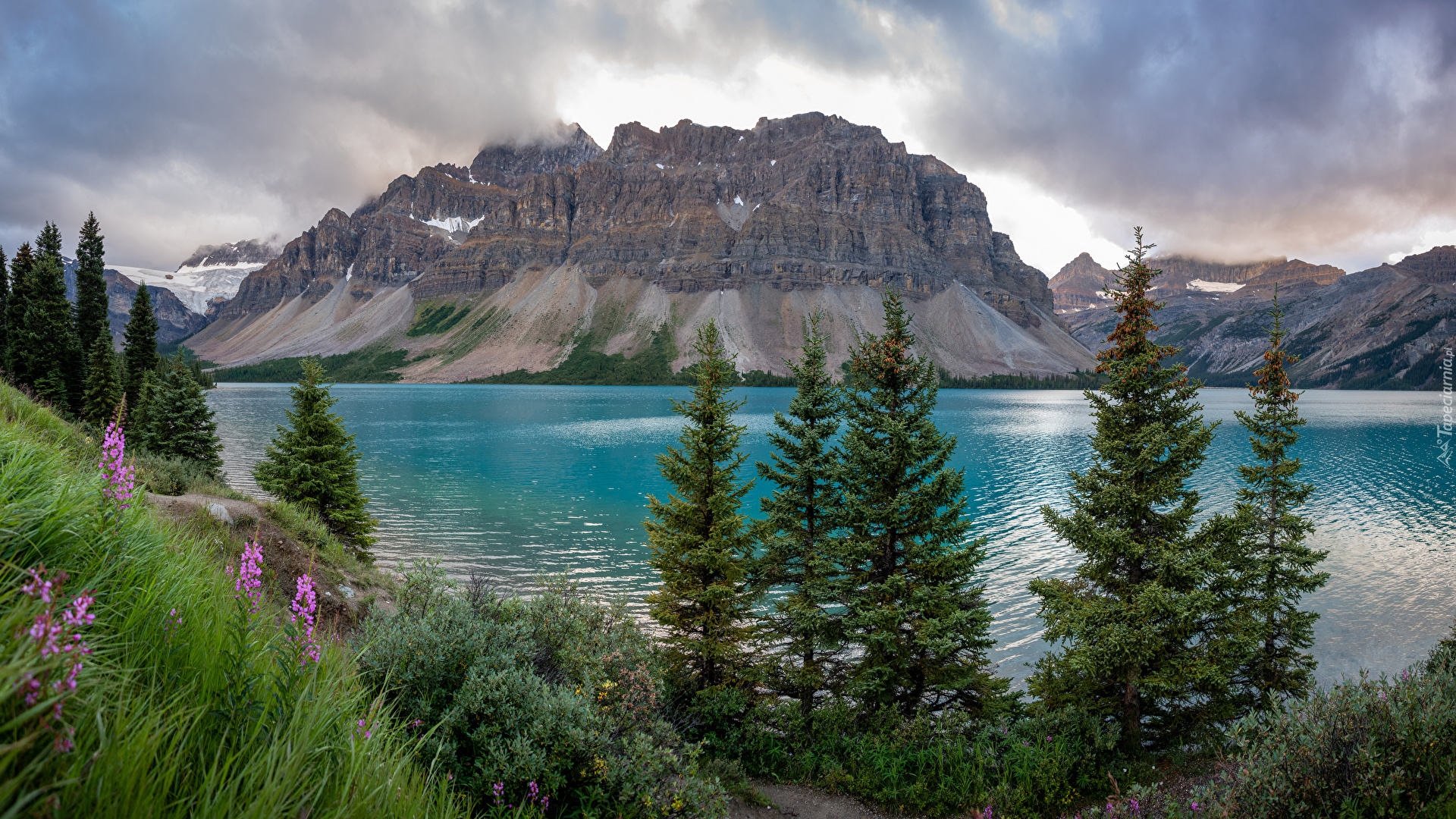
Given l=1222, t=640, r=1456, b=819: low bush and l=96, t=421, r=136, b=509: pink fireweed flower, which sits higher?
l=96, t=421, r=136, b=509: pink fireweed flower

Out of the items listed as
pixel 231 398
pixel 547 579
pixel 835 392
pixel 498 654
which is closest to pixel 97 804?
pixel 498 654

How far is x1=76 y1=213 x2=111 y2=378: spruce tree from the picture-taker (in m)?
49.2

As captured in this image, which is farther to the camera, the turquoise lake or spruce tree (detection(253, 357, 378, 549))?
the turquoise lake

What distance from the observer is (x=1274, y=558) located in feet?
57.4

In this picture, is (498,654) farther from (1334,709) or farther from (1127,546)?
(1127,546)

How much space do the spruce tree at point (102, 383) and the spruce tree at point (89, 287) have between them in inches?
544

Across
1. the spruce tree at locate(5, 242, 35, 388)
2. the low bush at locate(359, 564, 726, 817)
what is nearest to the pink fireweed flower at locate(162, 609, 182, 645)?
the low bush at locate(359, 564, 726, 817)

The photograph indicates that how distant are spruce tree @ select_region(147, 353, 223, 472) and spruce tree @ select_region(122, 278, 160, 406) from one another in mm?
19379

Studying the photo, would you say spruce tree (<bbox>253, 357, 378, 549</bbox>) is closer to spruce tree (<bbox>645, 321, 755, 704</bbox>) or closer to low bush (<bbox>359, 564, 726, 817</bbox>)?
spruce tree (<bbox>645, 321, 755, 704</bbox>)

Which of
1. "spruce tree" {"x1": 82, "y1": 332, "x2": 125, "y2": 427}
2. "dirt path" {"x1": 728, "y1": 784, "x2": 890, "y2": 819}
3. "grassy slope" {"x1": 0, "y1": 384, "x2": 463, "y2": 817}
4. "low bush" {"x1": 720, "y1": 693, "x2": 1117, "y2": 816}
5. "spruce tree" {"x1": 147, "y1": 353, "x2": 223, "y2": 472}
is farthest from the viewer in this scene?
"spruce tree" {"x1": 82, "y1": 332, "x2": 125, "y2": 427}

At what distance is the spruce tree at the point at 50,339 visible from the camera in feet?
129

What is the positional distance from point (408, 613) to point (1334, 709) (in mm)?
11659

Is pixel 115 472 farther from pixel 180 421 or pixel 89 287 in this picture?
pixel 89 287

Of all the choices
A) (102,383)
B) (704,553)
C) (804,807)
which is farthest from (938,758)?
(102,383)
